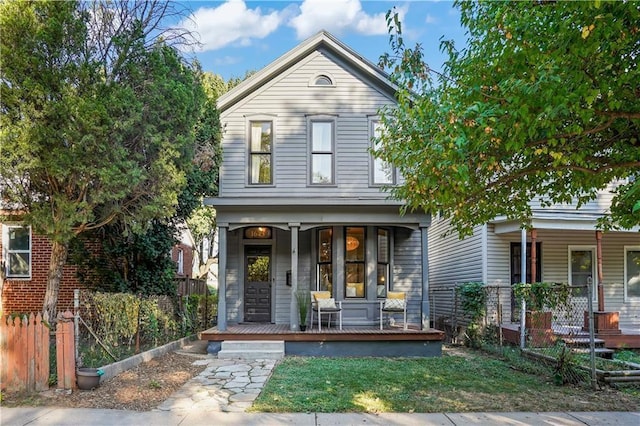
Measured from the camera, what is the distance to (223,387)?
6.93 metres

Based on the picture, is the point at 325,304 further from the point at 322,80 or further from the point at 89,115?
the point at 89,115

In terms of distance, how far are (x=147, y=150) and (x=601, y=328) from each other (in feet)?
35.1

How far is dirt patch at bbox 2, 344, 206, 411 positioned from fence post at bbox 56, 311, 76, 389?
0.16 m

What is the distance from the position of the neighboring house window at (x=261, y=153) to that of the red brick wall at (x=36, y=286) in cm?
556

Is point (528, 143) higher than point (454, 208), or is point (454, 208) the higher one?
point (528, 143)

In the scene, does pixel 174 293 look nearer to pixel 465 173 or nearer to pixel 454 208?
pixel 454 208

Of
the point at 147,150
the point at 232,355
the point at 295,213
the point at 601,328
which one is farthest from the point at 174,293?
the point at 601,328

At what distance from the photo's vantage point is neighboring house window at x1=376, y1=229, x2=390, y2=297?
1136 cm

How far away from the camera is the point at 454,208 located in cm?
724

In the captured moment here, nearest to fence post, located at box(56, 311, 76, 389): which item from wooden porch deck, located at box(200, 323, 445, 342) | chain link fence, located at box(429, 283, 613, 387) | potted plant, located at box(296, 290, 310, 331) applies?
wooden porch deck, located at box(200, 323, 445, 342)

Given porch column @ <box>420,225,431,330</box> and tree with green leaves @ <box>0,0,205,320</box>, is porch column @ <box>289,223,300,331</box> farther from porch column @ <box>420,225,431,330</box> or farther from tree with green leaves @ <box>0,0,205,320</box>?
tree with green leaves @ <box>0,0,205,320</box>

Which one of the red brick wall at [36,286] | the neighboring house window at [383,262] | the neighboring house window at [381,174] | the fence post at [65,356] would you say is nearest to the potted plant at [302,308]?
the neighboring house window at [383,262]

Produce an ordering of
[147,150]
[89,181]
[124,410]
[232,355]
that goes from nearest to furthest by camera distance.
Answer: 1. [124,410]
2. [89,181]
3. [147,150]
4. [232,355]

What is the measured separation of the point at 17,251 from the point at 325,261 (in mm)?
8277
